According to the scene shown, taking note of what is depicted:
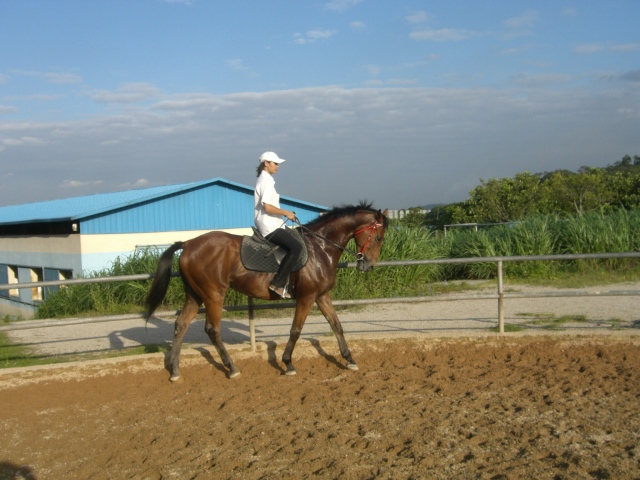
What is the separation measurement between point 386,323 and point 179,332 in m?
5.51

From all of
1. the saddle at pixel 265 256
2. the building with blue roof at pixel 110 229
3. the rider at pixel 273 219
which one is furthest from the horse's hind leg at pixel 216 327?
the building with blue roof at pixel 110 229

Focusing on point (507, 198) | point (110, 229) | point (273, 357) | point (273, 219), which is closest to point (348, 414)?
point (273, 357)

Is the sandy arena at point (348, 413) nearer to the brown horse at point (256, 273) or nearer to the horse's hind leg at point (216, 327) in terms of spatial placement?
the horse's hind leg at point (216, 327)

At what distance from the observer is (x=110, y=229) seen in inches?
902

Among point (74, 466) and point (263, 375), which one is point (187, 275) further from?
point (74, 466)

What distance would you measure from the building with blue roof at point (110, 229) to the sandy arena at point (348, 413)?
15.1 metres

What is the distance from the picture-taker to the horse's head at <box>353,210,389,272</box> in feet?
24.3

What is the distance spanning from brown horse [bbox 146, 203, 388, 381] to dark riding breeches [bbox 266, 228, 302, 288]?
0.64ft

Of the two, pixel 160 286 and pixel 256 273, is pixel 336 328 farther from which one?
pixel 160 286

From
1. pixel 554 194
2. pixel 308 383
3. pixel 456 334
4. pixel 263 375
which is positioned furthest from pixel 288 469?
pixel 554 194

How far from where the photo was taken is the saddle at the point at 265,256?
7078 mm

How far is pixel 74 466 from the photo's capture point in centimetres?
487

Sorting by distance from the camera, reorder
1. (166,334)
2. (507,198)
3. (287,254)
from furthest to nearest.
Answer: (507,198) < (166,334) < (287,254)

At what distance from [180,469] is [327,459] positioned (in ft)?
3.68
